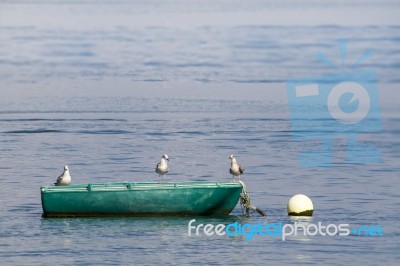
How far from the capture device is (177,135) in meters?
49.4

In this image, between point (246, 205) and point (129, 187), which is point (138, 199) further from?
point (246, 205)

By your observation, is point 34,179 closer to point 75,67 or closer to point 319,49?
point 75,67

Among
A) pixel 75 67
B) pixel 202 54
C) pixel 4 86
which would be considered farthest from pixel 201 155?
pixel 202 54

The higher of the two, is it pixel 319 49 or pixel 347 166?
pixel 319 49

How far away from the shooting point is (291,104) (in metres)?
58.7

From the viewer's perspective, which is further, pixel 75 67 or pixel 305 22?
pixel 305 22

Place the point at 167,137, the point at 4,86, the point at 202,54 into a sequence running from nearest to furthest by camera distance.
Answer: the point at 167,137 → the point at 4,86 → the point at 202,54

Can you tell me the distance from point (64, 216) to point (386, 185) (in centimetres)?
1216

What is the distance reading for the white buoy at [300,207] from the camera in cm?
3356

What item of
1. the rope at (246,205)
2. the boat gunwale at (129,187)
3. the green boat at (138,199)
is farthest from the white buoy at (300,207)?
the boat gunwale at (129,187)

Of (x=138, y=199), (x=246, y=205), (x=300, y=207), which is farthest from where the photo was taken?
(x=300, y=207)

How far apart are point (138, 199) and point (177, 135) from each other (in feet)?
56.7

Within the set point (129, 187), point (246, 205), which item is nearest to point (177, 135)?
point (246, 205)

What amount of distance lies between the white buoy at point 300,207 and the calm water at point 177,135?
13.6 inches
